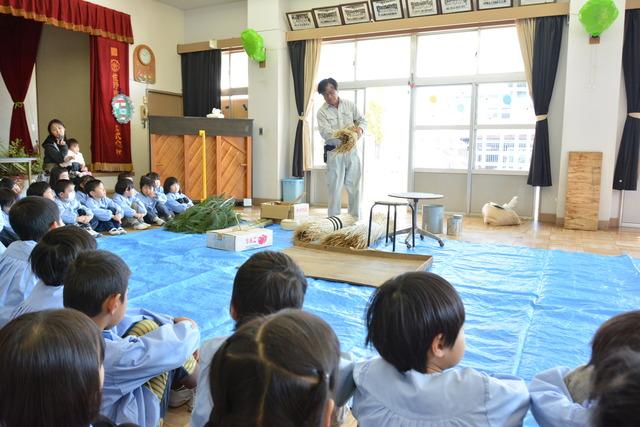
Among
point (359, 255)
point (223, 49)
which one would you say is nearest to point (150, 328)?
point (359, 255)

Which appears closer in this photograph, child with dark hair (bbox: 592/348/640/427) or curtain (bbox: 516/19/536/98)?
child with dark hair (bbox: 592/348/640/427)

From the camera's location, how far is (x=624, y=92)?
5.85 meters

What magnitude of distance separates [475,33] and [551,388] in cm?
666

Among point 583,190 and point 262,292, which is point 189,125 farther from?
point 262,292

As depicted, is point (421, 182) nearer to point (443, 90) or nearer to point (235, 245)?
point (443, 90)

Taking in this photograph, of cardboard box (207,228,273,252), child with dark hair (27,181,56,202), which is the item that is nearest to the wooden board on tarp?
cardboard box (207,228,273,252)

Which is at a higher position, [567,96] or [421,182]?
[567,96]

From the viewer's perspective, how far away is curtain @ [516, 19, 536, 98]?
20.6ft

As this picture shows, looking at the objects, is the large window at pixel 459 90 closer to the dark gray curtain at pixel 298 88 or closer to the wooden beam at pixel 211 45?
the dark gray curtain at pixel 298 88

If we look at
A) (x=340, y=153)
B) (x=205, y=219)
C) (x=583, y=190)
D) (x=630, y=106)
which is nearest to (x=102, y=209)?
(x=205, y=219)

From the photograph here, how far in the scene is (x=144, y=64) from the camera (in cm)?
864

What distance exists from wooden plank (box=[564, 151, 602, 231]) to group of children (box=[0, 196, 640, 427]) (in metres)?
5.29

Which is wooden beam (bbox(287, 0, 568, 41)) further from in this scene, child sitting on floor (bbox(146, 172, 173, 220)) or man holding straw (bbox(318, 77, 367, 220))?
child sitting on floor (bbox(146, 172, 173, 220))

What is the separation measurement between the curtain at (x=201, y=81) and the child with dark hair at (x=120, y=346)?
7.74m
